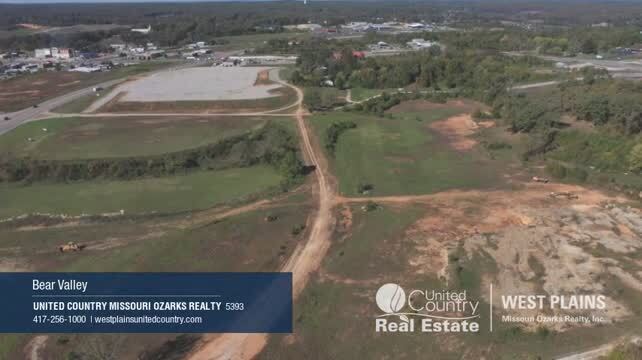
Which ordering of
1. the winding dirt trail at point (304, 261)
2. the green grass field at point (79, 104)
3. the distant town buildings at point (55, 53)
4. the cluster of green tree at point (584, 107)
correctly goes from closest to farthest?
the winding dirt trail at point (304, 261), the cluster of green tree at point (584, 107), the green grass field at point (79, 104), the distant town buildings at point (55, 53)

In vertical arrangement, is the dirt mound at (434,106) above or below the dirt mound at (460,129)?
above

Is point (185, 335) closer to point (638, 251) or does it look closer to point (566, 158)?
point (638, 251)

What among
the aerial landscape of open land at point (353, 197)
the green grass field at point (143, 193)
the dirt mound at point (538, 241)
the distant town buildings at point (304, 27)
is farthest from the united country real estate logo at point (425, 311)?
the distant town buildings at point (304, 27)

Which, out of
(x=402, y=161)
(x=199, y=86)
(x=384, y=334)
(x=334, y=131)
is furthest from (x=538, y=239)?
(x=199, y=86)

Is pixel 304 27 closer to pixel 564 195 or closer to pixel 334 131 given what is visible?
pixel 334 131

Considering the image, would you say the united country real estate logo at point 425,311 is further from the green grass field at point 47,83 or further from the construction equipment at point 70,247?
the green grass field at point 47,83
